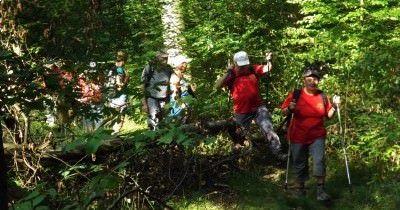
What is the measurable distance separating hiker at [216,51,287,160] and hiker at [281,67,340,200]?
1347 millimetres

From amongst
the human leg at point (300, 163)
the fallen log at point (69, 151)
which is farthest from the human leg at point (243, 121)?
the human leg at point (300, 163)

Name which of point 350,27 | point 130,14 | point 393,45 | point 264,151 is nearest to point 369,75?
point 393,45

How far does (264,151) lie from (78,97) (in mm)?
6147

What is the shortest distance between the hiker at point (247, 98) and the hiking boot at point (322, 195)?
4.96ft

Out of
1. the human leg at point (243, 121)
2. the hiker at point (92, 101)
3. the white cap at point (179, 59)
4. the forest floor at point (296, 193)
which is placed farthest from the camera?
the white cap at point (179, 59)

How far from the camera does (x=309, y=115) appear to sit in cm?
758

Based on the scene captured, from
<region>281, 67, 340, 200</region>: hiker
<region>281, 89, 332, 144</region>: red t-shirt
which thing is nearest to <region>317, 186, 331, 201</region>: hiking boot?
<region>281, 67, 340, 200</region>: hiker

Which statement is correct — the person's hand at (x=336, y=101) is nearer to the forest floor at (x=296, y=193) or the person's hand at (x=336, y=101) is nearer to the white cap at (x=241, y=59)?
the forest floor at (x=296, y=193)

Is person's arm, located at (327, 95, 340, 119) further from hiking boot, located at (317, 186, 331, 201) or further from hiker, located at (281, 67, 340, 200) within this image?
hiking boot, located at (317, 186, 331, 201)

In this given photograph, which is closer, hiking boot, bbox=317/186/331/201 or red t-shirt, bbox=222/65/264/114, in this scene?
hiking boot, bbox=317/186/331/201

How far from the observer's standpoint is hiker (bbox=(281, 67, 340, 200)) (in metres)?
7.57

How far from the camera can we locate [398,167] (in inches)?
323

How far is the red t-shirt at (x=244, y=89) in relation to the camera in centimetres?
903

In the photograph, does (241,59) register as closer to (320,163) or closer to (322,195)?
(320,163)
